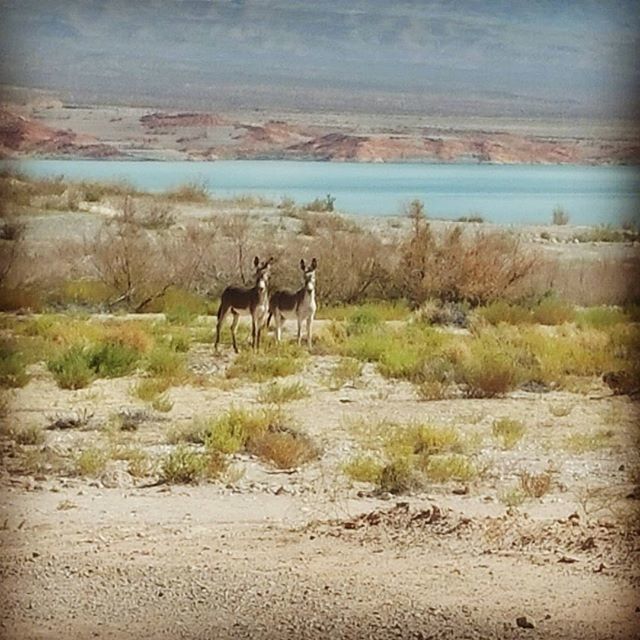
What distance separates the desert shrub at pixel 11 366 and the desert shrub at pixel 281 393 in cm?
50

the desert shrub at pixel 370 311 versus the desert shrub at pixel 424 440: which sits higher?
the desert shrub at pixel 370 311

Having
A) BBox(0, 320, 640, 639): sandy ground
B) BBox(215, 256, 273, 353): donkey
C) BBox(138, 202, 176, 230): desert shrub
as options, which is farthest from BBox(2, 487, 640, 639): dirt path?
BBox(138, 202, 176, 230): desert shrub

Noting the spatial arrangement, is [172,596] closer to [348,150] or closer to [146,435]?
[146,435]

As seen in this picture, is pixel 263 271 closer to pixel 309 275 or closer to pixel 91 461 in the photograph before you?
pixel 309 275

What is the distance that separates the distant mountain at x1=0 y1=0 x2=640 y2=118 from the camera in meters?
2.54

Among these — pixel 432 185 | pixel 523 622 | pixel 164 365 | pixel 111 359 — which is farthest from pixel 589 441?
pixel 111 359

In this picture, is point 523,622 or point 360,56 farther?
point 360,56

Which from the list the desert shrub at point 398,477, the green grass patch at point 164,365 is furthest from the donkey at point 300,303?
the desert shrub at point 398,477

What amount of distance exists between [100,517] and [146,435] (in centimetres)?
19

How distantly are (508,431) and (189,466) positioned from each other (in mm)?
682

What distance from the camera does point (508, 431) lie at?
2568 mm

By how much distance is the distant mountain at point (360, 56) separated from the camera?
254 centimetres

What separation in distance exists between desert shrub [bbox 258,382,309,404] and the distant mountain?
610 millimetres

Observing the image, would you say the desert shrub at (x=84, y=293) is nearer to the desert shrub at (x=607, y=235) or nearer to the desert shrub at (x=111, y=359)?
the desert shrub at (x=111, y=359)
